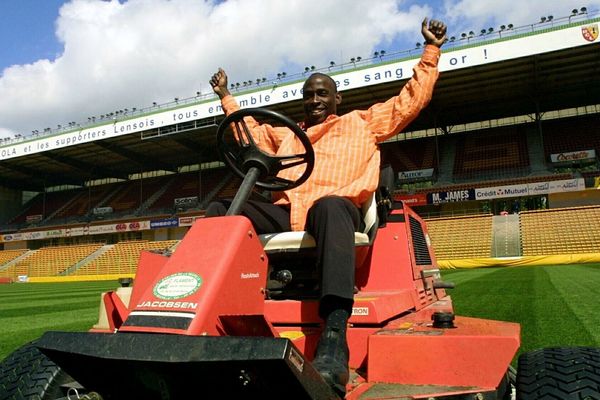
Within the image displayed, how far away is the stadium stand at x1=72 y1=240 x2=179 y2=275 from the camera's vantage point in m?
29.2

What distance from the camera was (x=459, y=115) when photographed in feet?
87.5

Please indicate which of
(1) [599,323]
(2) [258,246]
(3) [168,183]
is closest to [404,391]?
(2) [258,246]

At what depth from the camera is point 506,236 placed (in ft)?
75.0

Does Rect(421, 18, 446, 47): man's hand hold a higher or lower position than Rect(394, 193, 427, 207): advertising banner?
lower

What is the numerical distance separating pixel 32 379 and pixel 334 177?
5.42 ft

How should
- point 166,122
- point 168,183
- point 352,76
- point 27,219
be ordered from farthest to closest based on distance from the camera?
point 27,219
point 168,183
point 166,122
point 352,76

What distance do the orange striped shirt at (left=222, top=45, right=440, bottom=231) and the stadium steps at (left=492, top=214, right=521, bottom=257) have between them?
20894 mm

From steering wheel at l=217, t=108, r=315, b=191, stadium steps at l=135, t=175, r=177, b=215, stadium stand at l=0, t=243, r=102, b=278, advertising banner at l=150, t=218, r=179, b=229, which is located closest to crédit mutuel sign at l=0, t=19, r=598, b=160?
advertising banner at l=150, t=218, r=179, b=229

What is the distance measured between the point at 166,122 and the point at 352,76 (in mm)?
9374

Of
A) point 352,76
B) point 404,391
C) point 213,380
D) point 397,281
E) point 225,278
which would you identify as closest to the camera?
point 213,380

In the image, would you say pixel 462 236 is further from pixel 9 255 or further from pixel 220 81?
pixel 9 255

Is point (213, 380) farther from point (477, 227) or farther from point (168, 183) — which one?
point (168, 183)

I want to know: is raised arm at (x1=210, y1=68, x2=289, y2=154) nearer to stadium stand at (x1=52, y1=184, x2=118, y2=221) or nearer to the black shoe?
the black shoe

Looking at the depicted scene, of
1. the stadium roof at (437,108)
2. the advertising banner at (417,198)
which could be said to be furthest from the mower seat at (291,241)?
the advertising banner at (417,198)
